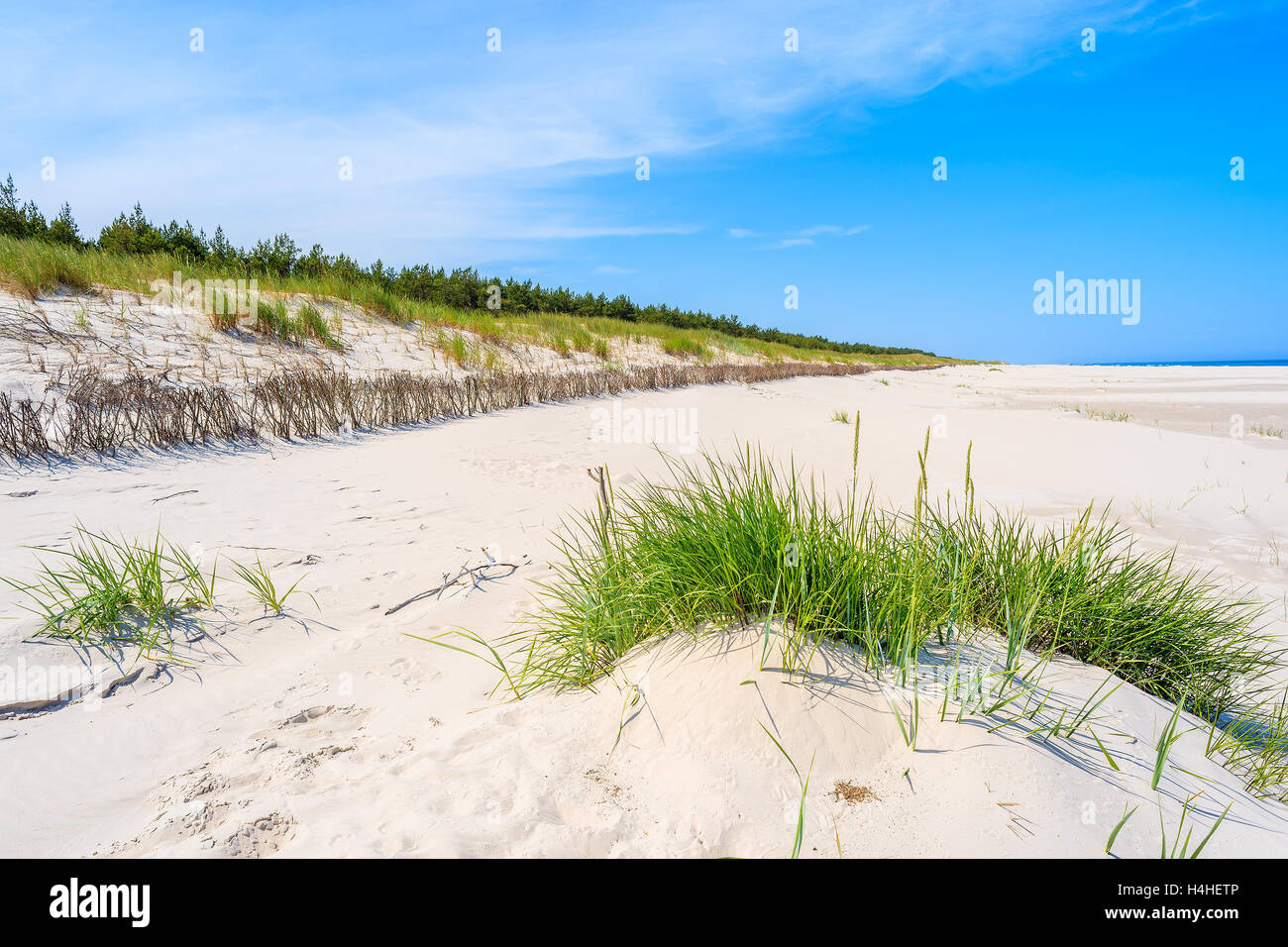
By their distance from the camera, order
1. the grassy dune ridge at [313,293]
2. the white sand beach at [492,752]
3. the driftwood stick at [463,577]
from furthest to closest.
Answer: the grassy dune ridge at [313,293] → the driftwood stick at [463,577] → the white sand beach at [492,752]

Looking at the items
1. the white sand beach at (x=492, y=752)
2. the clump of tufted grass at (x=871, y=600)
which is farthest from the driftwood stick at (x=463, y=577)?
the clump of tufted grass at (x=871, y=600)

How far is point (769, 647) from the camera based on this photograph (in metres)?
1.92

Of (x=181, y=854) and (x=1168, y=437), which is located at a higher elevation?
(x=1168, y=437)

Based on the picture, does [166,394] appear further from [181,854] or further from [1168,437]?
[1168,437]

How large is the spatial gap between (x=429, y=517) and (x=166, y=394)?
4.94 m

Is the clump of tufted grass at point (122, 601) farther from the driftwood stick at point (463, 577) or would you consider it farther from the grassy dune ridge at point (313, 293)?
the grassy dune ridge at point (313, 293)

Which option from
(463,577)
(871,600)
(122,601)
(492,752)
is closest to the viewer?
(492,752)

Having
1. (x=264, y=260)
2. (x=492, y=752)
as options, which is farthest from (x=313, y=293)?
(x=492, y=752)

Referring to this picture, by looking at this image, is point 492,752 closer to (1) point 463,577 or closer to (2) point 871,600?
(2) point 871,600

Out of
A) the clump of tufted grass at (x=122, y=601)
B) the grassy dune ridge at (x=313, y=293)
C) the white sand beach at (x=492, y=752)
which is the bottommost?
the white sand beach at (x=492, y=752)

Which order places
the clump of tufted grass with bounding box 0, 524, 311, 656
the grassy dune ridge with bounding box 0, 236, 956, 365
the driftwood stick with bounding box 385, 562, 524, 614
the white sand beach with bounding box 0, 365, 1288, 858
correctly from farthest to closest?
the grassy dune ridge with bounding box 0, 236, 956, 365 < the driftwood stick with bounding box 385, 562, 524, 614 < the clump of tufted grass with bounding box 0, 524, 311, 656 < the white sand beach with bounding box 0, 365, 1288, 858

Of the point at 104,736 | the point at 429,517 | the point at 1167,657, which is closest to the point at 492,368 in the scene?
the point at 429,517

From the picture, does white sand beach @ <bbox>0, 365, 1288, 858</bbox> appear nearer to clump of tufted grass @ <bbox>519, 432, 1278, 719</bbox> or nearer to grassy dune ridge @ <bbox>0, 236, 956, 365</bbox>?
clump of tufted grass @ <bbox>519, 432, 1278, 719</bbox>

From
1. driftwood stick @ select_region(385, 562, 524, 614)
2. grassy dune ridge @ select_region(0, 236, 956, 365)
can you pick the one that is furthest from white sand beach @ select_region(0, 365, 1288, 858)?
grassy dune ridge @ select_region(0, 236, 956, 365)
